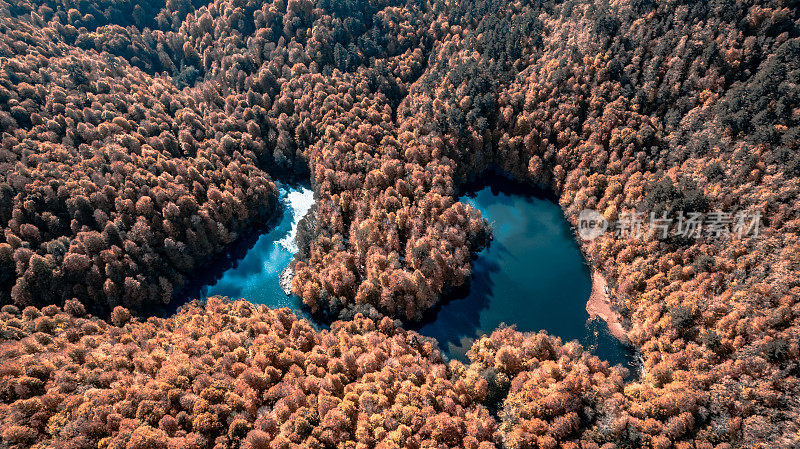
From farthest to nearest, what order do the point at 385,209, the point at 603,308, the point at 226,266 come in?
the point at 226,266 < the point at 385,209 < the point at 603,308

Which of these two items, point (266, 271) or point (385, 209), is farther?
point (266, 271)

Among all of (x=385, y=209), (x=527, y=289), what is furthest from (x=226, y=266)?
(x=527, y=289)

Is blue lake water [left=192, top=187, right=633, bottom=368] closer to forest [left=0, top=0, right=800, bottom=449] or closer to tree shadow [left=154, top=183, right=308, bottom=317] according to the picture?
tree shadow [left=154, top=183, right=308, bottom=317]

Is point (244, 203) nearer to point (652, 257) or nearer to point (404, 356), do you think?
point (404, 356)

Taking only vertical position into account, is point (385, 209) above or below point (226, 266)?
above

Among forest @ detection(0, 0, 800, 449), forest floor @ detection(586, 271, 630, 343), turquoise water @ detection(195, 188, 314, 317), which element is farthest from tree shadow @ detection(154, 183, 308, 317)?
forest floor @ detection(586, 271, 630, 343)

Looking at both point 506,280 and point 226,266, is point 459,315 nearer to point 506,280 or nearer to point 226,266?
point 506,280
